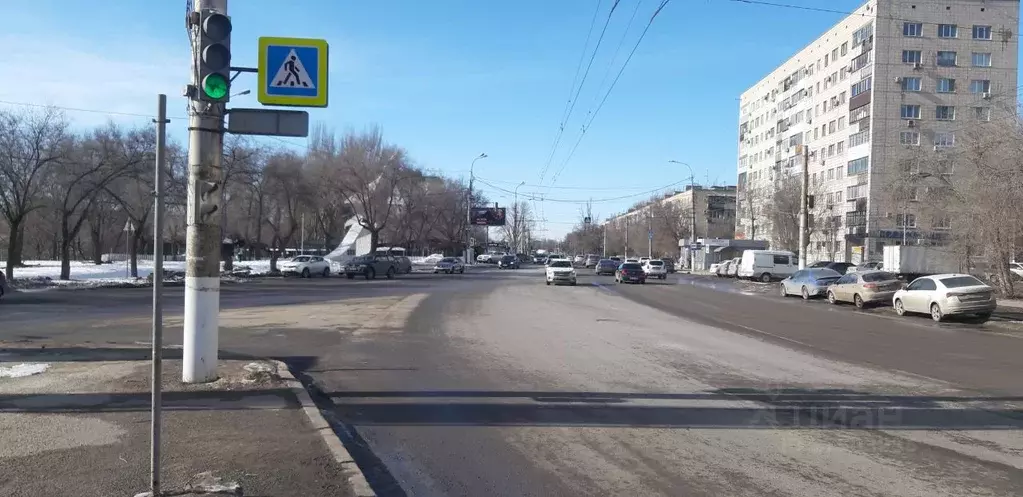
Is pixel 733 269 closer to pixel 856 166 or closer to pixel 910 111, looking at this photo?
pixel 856 166

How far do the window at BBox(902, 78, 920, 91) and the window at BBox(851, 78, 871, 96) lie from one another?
3034 millimetres

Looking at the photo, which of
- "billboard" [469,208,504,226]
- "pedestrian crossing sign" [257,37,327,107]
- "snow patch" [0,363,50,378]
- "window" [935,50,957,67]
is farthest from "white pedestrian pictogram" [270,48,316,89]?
"billboard" [469,208,504,226]

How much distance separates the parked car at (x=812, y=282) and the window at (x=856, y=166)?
144ft

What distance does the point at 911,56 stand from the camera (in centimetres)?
6744

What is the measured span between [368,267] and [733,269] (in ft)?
92.7

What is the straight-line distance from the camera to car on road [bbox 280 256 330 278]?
4526cm

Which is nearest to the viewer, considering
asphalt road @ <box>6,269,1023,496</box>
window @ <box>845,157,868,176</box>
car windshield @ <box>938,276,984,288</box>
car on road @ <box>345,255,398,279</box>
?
asphalt road @ <box>6,269,1023,496</box>

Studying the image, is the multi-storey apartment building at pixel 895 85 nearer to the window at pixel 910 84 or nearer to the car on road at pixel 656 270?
the window at pixel 910 84

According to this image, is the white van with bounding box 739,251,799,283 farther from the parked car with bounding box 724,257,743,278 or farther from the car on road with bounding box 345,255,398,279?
the car on road with bounding box 345,255,398,279

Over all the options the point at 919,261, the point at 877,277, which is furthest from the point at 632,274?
the point at 877,277

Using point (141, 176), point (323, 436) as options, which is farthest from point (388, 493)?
point (141, 176)

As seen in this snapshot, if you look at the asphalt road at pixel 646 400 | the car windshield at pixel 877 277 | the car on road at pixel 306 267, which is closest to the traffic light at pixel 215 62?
the asphalt road at pixel 646 400

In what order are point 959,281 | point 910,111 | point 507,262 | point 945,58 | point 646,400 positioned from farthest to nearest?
point 507,262 → point 910,111 → point 945,58 → point 959,281 → point 646,400

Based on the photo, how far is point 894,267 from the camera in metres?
37.0
